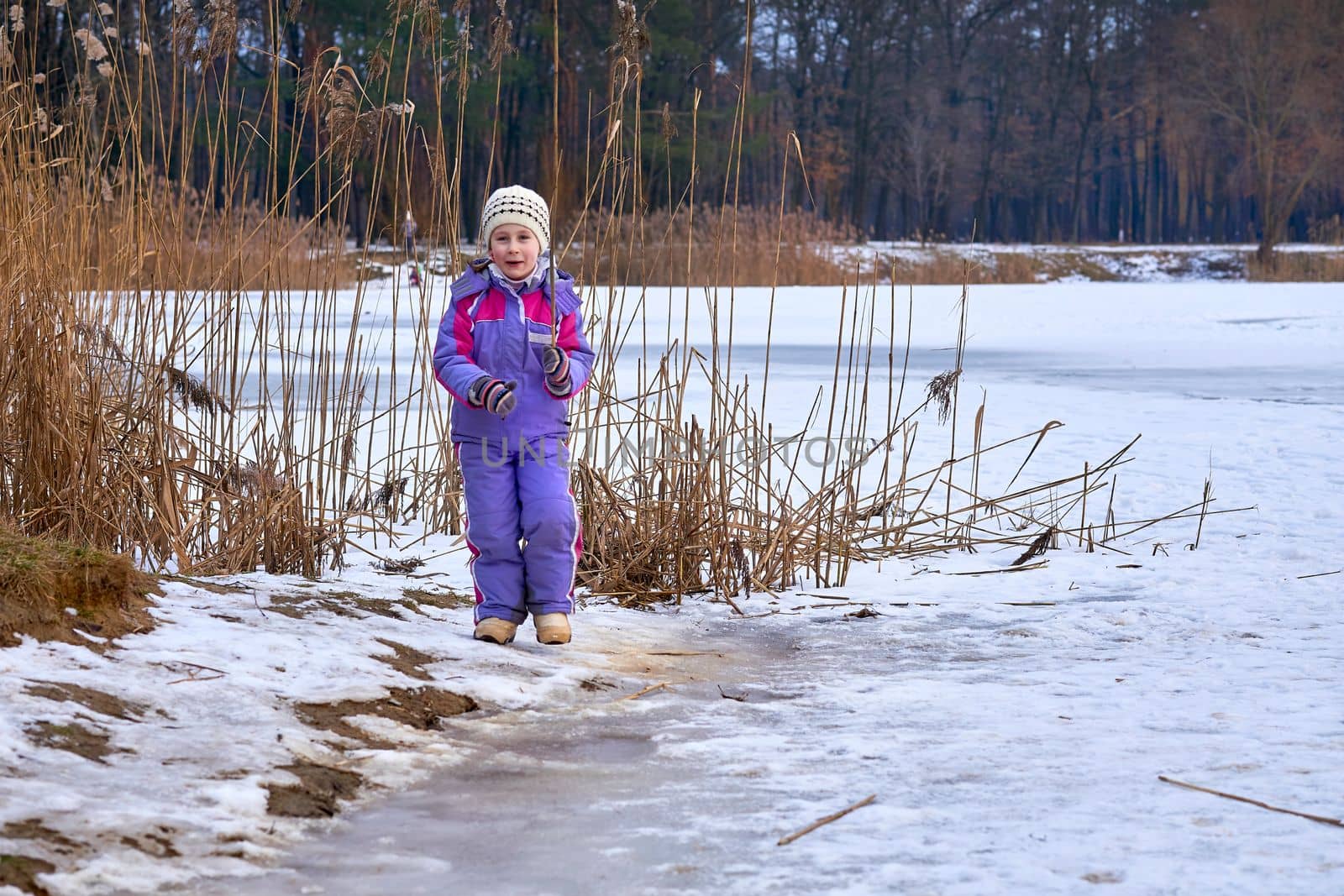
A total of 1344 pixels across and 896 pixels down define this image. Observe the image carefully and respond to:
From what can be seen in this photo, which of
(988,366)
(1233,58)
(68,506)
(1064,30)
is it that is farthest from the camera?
(1064,30)

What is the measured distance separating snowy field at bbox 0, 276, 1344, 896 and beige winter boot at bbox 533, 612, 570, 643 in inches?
2.1

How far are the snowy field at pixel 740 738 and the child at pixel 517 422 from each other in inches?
5.7

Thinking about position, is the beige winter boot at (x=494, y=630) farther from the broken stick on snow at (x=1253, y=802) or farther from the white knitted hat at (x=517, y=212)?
the broken stick on snow at (x=1253, y=802)

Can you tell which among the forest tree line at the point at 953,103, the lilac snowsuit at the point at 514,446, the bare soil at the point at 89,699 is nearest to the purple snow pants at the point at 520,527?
the lilac snowsuit at the point at 514,446

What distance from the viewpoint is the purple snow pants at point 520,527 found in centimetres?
314

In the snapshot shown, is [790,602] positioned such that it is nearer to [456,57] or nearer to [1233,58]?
[456,57]

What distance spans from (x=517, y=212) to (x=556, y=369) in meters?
0.36

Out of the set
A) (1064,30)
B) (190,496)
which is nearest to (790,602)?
(190,496)

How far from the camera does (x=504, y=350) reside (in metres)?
3.14

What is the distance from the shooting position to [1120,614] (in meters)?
3.65

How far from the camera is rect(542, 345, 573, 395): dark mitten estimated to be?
3070 mm

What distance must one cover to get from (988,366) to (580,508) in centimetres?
645

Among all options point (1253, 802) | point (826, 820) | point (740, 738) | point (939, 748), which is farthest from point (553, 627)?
point (1253, 802)

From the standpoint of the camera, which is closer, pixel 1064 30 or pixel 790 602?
pixel 790 602
